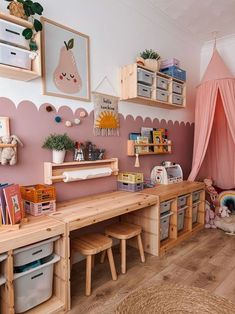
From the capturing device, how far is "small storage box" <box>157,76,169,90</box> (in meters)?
2.67

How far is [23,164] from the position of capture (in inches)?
71.6

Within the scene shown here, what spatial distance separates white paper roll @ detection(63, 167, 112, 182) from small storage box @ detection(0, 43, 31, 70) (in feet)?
2.88

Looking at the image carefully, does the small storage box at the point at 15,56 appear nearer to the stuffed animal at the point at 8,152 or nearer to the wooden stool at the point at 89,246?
the stuffed animal at the point at 8,152

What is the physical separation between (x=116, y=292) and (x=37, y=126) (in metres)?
1.41

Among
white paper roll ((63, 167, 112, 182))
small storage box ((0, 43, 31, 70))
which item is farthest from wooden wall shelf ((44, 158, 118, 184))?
small storage box ((0, 43, 31, 70))

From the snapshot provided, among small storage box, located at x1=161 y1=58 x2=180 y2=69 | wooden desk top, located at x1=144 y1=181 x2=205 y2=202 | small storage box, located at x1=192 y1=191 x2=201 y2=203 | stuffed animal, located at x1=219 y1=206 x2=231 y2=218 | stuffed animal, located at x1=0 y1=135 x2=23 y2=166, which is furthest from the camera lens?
stuffed animal, located at x1=219 y1=206 x2=231 y2=218

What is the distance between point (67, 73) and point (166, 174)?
1596mm

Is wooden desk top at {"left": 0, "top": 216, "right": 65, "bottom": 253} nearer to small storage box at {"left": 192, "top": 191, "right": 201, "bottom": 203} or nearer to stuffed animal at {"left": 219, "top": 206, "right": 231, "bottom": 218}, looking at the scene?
small storage box at {"left": 192, "top": 191, "right": 201, "bottom": 203}

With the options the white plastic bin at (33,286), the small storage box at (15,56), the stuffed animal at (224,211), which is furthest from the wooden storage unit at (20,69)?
the stuffed animal at (224,211)

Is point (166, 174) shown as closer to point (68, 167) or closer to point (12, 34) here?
point (68, 167)

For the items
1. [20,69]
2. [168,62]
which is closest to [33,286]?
[20,69]

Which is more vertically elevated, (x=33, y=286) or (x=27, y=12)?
(x=27, y=12)

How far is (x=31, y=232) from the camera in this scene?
1367 millimetres

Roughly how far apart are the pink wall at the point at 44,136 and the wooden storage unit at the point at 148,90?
27cm
